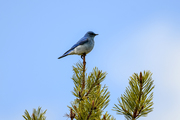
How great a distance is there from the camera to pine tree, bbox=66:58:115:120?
323cm

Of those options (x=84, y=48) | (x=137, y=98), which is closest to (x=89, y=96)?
(x=137, y=98)

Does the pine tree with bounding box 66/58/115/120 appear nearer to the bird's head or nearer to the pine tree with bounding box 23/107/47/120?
the pine tree with bounding box 23/107/47/120

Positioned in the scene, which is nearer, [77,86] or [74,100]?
[74,100]

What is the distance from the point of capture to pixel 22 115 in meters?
3.17

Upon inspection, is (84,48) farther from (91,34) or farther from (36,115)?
(36,115)

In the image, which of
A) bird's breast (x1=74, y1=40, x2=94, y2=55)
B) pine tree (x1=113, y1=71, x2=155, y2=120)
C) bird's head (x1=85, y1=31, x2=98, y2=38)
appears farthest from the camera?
bird's head (x1=85, y1=31, x2=98, y2=38)

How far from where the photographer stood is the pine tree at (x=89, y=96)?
3.23m

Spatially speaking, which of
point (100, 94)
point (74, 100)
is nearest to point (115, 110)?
point (100, 94)

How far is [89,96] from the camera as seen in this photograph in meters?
3.49

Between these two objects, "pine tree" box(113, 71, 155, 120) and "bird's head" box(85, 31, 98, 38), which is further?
"bird's head" box(85, 31, 98, 38)

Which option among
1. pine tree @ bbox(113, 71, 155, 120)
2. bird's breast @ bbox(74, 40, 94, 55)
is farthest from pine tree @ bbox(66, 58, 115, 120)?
bird's breast @ bbox(74, 40, 94, 55)

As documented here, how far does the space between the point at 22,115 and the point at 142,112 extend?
1544mm

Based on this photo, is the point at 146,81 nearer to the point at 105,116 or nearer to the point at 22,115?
the point at 105,116

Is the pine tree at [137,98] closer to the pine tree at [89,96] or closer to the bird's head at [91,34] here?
the pine tree at [89,96]
